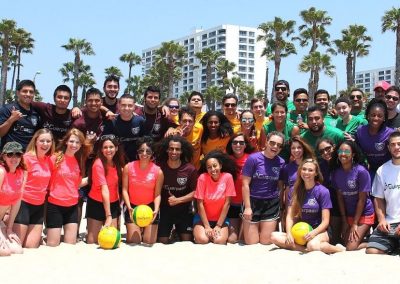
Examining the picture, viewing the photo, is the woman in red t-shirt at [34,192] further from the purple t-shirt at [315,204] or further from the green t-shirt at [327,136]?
the green t-shirt at [327,136]

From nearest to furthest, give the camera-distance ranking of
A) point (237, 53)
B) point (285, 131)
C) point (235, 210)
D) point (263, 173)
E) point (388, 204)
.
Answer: point (388, 204), point (263, 173), point (235, 210), point (285, 131), point (237, 53)

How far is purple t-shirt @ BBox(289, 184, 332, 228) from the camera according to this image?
743 cm

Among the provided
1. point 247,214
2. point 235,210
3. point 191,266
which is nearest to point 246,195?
point 247,214

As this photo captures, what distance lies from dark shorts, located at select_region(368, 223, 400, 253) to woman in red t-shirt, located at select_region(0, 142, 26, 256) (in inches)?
207

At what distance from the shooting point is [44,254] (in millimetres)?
6949

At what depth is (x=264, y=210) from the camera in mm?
8234

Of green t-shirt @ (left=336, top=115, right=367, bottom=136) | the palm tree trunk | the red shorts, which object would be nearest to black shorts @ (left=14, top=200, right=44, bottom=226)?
the red shorts

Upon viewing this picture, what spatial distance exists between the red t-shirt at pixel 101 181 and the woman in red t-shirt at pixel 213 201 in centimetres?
140

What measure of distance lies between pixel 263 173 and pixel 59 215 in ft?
11.4

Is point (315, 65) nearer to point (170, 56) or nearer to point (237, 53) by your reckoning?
point (170, 56)

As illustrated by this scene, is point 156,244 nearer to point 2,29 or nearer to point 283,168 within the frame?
point 283,168

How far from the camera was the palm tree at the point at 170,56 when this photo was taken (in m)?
61.6

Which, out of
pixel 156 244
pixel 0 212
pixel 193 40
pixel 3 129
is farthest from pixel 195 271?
pixel 193 40

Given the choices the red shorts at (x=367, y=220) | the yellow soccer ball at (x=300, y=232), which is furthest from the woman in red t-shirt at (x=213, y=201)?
the red shorts at (x=367, y=220)
